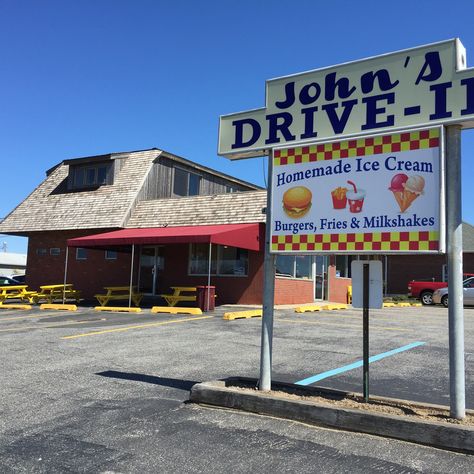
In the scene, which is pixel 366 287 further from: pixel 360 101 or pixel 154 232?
pixel 154 232

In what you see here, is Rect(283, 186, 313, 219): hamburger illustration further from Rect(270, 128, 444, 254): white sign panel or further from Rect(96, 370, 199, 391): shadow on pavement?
Rect(96, 370, 199, 391): shadow on pavement

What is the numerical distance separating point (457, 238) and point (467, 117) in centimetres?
121

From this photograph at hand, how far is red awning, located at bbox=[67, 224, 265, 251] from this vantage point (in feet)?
55.2

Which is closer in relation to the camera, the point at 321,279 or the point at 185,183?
the point at 321,279

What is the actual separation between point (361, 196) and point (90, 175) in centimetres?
2264

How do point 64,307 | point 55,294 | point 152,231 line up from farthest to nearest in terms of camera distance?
1. point 55,294
2. point 152,231
3. point 64,307

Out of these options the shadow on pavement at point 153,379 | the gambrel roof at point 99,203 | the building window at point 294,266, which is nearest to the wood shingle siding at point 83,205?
the gambrel roof at point 99,203

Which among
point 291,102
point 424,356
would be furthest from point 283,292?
point 291,102

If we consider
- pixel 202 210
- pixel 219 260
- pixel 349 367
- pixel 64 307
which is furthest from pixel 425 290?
pixel 349 367

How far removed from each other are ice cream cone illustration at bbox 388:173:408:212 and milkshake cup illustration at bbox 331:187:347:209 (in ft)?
1.73

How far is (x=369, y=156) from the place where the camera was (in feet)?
18.6

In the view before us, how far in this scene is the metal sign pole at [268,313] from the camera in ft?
19.7

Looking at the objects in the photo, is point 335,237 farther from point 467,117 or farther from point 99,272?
point 99,272

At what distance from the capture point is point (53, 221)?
25.2 m
